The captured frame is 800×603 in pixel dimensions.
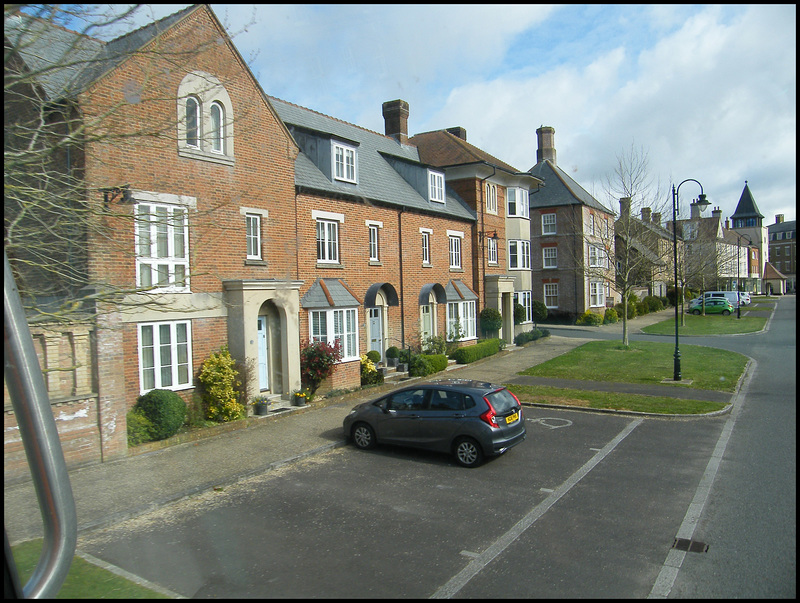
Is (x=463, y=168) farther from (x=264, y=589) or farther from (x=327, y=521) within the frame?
(x=264, y=589)

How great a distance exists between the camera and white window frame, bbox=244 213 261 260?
54.9 ft

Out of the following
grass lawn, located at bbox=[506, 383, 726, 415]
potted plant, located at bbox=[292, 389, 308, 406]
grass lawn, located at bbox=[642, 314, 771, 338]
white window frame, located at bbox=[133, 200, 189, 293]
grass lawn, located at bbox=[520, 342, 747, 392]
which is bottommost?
grass lawn, located at bbox=[506, 383, 726, 415]

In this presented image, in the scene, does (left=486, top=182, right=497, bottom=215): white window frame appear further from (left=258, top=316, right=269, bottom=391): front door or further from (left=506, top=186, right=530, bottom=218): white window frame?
(left=258, top=316, right=269, bottom=391): front door

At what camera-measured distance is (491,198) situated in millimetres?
31641

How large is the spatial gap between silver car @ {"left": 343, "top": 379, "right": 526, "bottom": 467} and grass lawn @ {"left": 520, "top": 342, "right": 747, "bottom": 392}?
1122 centimetres

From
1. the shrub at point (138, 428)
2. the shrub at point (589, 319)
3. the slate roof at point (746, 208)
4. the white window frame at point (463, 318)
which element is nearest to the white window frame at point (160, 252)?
the shrub at point (138, 428)

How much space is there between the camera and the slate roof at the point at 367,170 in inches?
809

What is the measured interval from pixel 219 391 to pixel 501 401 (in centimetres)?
710

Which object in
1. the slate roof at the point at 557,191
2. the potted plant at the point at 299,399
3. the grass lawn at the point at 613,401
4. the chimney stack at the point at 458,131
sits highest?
the chimney stack at the point at 458,131

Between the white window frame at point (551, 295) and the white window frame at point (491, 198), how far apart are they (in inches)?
588

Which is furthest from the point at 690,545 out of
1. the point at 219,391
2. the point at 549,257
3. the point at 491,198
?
the point at 549,257

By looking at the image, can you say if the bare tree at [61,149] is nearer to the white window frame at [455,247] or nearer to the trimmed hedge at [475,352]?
the trimmed hedge at [475,352]

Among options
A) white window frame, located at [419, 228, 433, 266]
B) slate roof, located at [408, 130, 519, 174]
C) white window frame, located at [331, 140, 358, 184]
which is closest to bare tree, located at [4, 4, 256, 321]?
white window frame, located at [331, 140, 358, 184]

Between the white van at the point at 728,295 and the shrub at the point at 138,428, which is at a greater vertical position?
the white van at the point at 728,295
